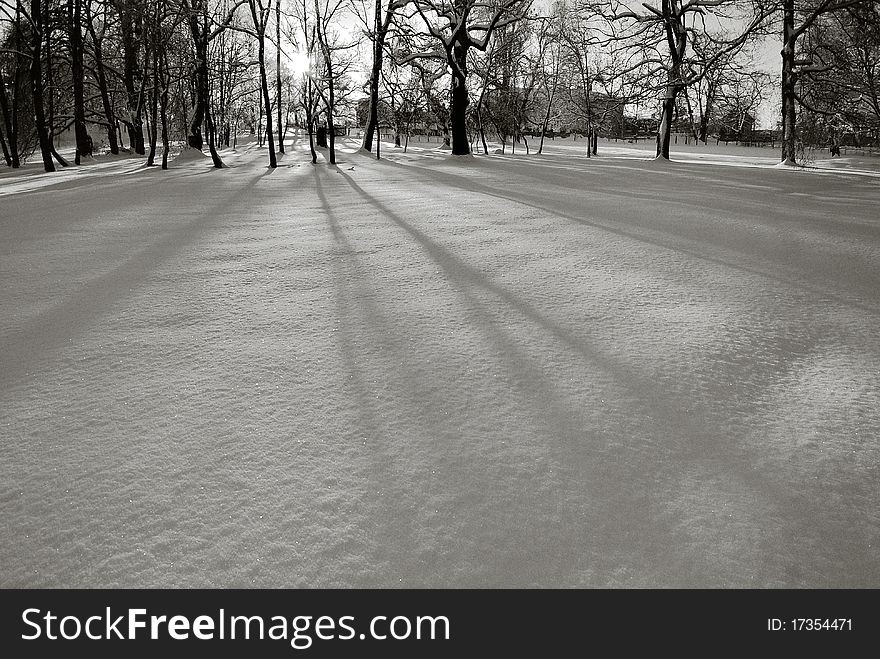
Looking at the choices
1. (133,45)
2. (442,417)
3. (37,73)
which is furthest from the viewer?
(133,45)

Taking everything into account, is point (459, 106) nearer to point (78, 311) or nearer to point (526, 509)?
point (78, 311)

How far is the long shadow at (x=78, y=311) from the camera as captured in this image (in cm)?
315

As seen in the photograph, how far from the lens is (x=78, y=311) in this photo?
A: 13.0 ft

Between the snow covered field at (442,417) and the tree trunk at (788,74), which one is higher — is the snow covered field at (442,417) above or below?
below

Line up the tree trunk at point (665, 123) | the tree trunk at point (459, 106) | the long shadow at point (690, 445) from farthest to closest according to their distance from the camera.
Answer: the tree trunk at point (459, 106), the tree trunk at point (665, 123), the long shadow at point (690, 445)

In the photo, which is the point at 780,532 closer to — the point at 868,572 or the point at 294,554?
the point at 868,572

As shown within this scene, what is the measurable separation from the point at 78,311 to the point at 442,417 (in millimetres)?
2803

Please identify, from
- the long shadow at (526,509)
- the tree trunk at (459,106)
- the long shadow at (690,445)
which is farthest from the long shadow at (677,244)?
the tree trunk at (459,106)

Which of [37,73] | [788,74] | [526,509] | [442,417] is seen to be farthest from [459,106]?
[526,509]

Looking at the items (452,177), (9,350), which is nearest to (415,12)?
(452,177)

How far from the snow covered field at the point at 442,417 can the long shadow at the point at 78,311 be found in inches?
1.1

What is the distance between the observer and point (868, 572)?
1705 millimetres

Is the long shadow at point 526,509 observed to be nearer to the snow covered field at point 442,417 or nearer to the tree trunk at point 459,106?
the snow covered field at point 442,417
